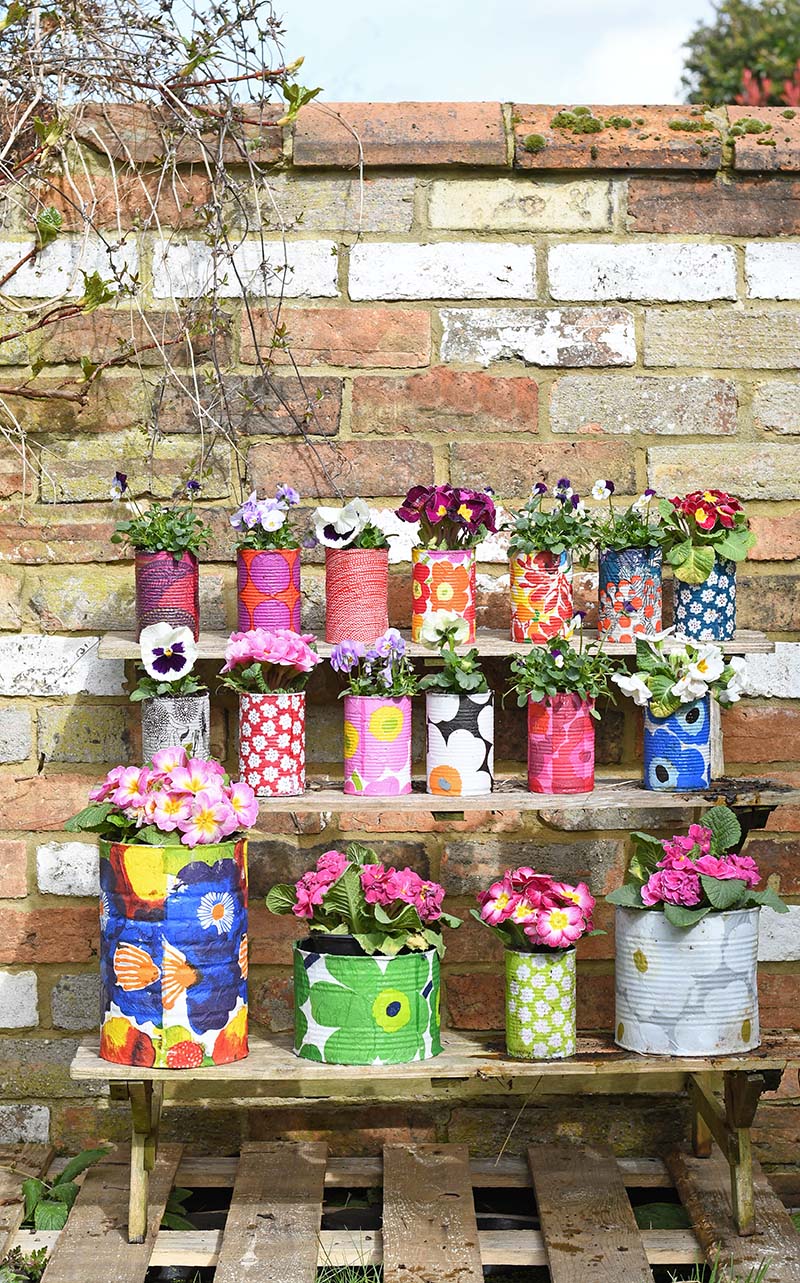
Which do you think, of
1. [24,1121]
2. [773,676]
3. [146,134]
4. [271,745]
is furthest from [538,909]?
[146,134]

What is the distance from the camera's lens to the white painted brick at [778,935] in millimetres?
2537

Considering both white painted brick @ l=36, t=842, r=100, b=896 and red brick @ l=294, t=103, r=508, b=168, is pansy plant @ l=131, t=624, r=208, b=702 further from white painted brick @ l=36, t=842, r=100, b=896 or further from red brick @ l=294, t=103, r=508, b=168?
red brick @ l=294, t=103, r=508, b=168

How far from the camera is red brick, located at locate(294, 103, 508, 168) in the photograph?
96.5 inches

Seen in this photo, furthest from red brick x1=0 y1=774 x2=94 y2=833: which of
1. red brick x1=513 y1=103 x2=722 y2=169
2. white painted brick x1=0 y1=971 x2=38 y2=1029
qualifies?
red brick x1=513 y1=103 x2=722 y2=169

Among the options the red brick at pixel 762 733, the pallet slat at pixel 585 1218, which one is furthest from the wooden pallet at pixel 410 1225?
the red brick at pixel 762 733

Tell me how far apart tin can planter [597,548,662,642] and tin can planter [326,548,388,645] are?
35 cm

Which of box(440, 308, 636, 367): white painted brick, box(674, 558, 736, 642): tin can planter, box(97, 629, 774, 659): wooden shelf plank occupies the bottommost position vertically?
box(97, 629, 774, 659): wooden shelf plank

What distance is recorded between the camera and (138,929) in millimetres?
2104

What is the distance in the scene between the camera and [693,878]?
2189 millimetres

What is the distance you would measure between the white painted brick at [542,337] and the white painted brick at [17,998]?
4.17 feet

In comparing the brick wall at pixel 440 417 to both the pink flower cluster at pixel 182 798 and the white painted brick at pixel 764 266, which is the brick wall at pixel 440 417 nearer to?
the white painted brick at pixel 764 266

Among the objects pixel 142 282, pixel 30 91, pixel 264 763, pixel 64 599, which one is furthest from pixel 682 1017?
pixel 30 91

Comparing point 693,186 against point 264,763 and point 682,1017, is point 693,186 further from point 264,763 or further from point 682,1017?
point 682,1017

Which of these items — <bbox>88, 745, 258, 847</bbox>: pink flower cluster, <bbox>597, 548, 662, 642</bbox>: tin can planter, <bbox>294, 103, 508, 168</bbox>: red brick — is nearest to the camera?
<bbox>88, 745, 258, 847</bbox>: pink flower cluster
